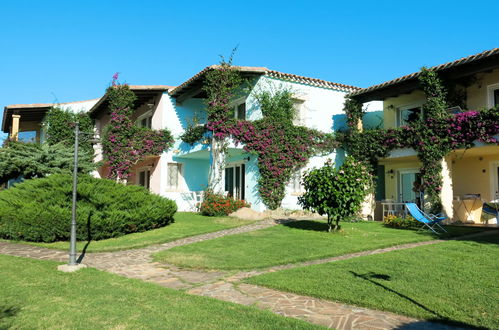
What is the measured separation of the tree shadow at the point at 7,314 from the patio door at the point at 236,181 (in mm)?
13022

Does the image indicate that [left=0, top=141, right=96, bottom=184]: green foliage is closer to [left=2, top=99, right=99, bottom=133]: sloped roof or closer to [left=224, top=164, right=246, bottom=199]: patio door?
[left=2, top=99, right=99, bottom=133]: sloped roof

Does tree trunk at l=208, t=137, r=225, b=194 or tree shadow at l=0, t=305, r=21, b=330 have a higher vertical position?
tree trunk at l=208, t=137, r=225, b=194

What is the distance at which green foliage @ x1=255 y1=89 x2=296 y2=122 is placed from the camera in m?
16.6

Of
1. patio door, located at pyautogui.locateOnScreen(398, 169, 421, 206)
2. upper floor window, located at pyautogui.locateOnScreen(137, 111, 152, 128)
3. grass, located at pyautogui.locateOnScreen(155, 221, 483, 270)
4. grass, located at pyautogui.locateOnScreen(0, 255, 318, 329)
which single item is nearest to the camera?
grass, located at pyautogui.locateOnScreen(0, 255, 318, 329)

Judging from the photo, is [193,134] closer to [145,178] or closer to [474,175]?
[145,178]

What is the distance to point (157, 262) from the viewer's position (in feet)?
26.2

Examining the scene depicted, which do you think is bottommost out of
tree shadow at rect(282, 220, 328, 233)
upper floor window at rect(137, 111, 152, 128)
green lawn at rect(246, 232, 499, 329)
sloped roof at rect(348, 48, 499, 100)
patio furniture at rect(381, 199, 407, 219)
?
green lawn at rect(246, 232, 499, 329)

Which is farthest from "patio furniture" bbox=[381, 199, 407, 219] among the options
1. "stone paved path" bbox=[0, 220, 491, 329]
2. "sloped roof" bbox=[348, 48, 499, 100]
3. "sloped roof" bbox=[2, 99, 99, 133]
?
"sloped roof" bbox=[2, 99, 99, 133]

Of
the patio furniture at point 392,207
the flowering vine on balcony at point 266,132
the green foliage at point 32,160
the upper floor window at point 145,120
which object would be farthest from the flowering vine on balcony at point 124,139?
the patio furniture at point 392,207

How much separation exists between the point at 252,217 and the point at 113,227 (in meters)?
5.41

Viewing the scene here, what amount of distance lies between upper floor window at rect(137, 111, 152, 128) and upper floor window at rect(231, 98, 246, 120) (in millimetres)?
6198

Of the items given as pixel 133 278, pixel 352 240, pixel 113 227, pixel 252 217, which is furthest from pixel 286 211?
pixel 133 278

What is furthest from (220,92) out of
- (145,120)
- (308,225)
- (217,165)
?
(145,120)

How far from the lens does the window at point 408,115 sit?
16.9m
